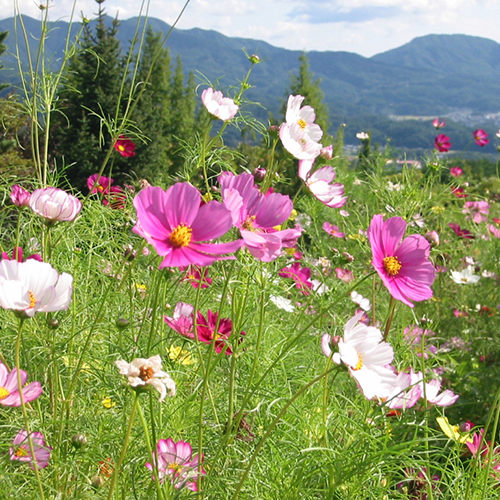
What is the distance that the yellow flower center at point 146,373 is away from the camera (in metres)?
0.53

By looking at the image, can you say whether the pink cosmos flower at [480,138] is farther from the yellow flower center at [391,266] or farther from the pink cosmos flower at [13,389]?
the pink cosmos flower at [13,389]

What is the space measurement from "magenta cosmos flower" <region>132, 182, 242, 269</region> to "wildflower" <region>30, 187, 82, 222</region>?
244mm

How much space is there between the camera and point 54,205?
0.76 m

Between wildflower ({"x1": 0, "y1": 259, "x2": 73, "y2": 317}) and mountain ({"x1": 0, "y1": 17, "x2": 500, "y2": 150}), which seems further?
mountain ({"x1": 0, "y1": 17, "x2": 500, "y2": 150})

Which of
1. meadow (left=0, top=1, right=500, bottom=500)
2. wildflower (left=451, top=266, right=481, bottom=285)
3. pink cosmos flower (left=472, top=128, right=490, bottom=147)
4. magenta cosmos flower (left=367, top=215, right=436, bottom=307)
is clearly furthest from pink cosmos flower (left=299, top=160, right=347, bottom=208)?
pink cosmos flower (left=472, top=128, right=490, bottom=147)

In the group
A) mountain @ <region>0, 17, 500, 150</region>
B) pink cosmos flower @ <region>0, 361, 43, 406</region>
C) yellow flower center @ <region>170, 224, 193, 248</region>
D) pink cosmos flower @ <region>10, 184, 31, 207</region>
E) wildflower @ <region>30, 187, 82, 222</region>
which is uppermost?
yellow flower center @ <region>170, 224, 193, 248</region>

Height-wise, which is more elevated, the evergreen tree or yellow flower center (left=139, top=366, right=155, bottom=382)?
yellow flower center (left=139, top=366, right=155, bottom=382)

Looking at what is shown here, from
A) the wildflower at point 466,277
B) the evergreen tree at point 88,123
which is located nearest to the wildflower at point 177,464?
the wildflower at point 466,277

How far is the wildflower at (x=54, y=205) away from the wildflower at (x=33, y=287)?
0.15 m

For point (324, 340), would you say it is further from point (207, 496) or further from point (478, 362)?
point (478, 362)

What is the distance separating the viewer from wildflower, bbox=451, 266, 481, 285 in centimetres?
265

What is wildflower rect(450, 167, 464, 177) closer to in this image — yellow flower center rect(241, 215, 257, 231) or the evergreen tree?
yellow flower center rect(241, 215, 257, 231)

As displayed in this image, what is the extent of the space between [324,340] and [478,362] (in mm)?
1733

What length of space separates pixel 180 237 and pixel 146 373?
155 mm
